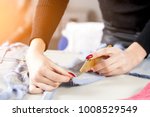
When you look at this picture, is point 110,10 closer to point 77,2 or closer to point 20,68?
point 20,68

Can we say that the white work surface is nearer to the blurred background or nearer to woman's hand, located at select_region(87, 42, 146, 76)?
woman's hand, located at select_region(87, 42, 146, 76)

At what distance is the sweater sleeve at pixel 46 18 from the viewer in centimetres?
86

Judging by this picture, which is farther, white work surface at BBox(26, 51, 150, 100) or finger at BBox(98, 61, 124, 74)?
finger at BBox(98, 61, 124, 74)

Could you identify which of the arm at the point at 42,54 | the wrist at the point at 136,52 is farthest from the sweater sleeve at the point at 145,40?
the arm at the point at 42,54

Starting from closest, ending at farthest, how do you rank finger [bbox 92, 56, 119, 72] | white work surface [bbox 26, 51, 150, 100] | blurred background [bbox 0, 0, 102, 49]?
white work surface [bbox 26, 51, 150, 100]
finger [bbox 92, 56, 119, 72]
blurred background [bbox 0, 0, 102, 49]

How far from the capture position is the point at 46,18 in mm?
874

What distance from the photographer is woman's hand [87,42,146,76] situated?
81cm

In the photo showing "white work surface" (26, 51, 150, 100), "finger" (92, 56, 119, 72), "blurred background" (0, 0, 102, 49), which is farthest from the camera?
"blurred background" (0, 0, 102, 49)

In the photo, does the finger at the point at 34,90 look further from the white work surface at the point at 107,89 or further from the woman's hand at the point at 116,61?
the woman's hand at the point at 116,61

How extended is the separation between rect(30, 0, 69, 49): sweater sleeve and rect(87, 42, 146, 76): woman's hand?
150 millimetres

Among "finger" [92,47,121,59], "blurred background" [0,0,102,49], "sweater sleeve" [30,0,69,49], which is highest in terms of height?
"sweater sleeve" [30,0,69,49]

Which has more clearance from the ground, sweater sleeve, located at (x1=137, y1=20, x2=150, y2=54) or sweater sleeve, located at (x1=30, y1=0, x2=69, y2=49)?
sweater sleeve, located at (x1=30, y1=0, x2=69, y2=49)

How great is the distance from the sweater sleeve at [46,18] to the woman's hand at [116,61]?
150mm

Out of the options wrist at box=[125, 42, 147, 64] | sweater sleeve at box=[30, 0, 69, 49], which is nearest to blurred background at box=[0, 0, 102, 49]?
sweater sleeve at box=[30, 0, 69, 49]
